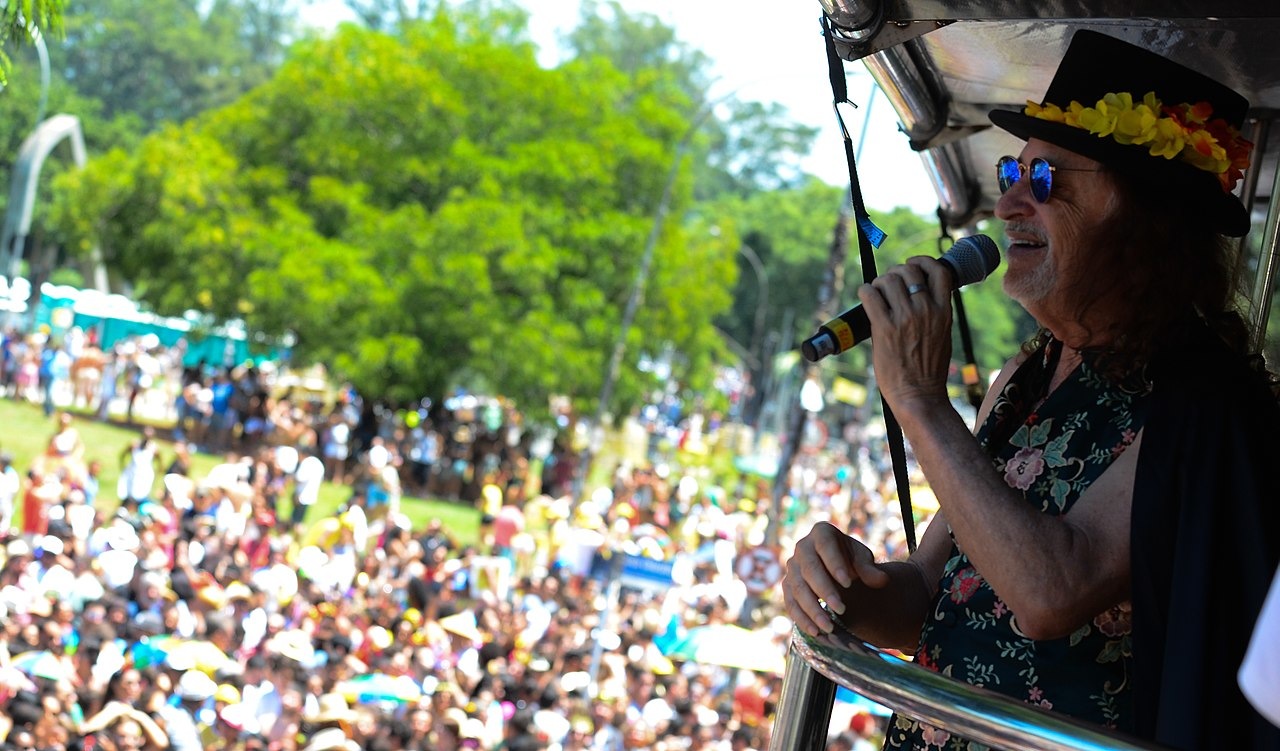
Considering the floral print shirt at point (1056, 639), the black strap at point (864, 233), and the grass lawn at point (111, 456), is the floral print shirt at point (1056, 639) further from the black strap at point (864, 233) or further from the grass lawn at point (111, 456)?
the grass lawn at point (111, 456)

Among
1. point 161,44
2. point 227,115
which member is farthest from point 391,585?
point 161,44

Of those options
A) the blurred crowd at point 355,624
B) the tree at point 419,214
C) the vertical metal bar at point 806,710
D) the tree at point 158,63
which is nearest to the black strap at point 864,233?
the vertical metal bar at point 806,710

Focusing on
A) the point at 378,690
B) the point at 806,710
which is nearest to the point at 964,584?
the point at 806,710

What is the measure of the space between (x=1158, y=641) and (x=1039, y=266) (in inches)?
20.8

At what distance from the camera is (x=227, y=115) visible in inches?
1296

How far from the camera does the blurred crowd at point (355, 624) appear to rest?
9523mm

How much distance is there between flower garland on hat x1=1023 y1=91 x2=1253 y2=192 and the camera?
180 centimetres

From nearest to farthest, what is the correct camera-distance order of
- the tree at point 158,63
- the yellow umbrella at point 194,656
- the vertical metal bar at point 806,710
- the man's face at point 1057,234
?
the vertical metal bar at point 806,710 < the man's face at point 1057,234 < the yellow umbrella at point 194,656 < the tree at point 158,63

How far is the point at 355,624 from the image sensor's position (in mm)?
12711

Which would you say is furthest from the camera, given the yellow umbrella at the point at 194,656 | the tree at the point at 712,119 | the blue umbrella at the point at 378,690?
the tree at the point at 712,119

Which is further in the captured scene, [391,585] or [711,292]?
[711,292]

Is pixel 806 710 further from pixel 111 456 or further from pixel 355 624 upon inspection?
pixel 111 456

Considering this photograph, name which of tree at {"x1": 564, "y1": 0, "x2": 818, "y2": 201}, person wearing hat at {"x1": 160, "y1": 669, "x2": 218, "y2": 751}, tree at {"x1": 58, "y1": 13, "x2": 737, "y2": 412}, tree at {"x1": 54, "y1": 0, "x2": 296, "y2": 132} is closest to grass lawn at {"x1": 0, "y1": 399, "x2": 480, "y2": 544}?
tree at {"x1": 58, "y1": 13, "x2": 737, "y2": 412}

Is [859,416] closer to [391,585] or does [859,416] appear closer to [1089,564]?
[391,585]
